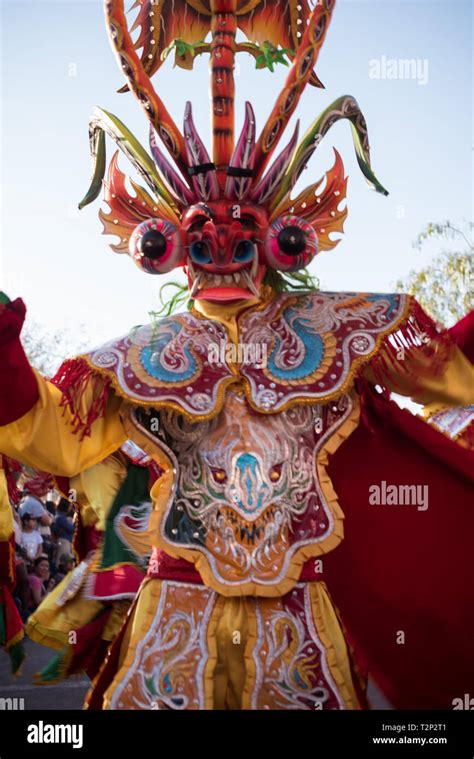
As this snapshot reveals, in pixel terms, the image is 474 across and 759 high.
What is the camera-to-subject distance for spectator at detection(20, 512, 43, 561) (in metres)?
10.2

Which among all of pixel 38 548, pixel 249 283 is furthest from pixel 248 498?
pixel 38 548

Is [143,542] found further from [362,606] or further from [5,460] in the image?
[362,606]

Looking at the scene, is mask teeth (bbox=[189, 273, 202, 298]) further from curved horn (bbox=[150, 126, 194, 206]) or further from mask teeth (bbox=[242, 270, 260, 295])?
curved horn (bbox=[150, 126, 194, 206])

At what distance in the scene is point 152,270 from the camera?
13.0ft

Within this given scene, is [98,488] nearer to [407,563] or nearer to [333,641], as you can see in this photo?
[407,563]

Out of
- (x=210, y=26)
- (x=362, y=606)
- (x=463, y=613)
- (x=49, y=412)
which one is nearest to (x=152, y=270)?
(x=49, y=412)

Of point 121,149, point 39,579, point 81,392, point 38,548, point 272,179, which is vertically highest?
point 121,149

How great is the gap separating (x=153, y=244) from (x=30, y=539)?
22.6ft

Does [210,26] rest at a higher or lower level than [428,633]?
higher

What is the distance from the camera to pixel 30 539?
10266 mm

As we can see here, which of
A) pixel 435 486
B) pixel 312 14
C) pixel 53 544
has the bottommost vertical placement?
pixel 53 544

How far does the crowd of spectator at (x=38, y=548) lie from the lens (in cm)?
939

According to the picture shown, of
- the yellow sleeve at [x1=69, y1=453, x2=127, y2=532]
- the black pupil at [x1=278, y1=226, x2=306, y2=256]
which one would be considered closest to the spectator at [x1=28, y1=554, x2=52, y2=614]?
the yellow sleeve at [x1=69, y1=453, x2=127, y2=532]
